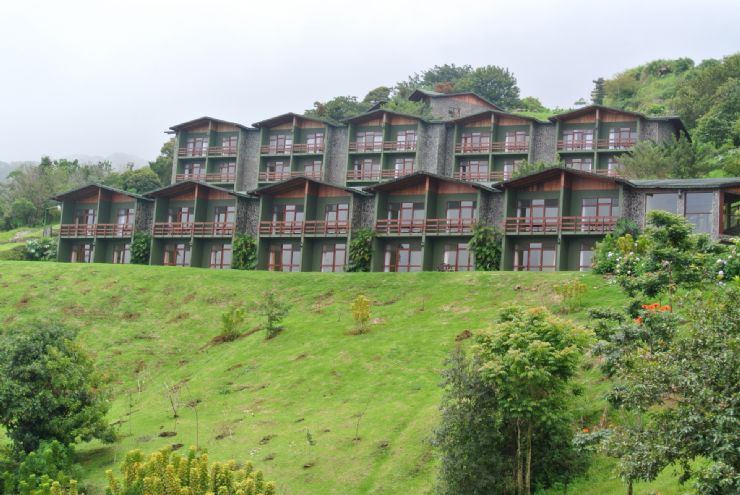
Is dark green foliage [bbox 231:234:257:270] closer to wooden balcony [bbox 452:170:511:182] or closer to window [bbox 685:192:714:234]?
wooden balcony [bbox 452:170:511:182]

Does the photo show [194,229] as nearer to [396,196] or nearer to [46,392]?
[396,196]

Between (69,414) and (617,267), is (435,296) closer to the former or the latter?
(617,267)

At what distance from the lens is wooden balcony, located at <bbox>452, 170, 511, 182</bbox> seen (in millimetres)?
80750

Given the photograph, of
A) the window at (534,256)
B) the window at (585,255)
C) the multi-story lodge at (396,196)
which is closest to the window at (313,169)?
the multi-story lodge at (396,196)

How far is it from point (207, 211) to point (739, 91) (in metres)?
58.3

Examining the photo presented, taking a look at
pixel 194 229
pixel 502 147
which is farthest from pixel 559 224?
pixel 194 229

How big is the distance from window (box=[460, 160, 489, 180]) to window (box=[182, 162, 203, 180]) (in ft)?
93.9

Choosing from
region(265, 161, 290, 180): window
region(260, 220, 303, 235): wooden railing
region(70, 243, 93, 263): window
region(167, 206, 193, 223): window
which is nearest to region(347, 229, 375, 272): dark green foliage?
region(260, 220, 303, 235): wooden railing

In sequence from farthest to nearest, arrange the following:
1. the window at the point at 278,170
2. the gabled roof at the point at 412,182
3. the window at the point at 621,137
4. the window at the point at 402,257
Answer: the window at the point at 278,170 < the window at the point at 621,137 < the window at the point at 402,257 < the gabled roof at the point at 412,182

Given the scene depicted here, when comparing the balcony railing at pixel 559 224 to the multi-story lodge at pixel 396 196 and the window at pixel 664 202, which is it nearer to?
the multi-story lodge at pixel 396 196

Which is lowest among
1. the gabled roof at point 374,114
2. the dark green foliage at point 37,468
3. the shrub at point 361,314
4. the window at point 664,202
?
the dark green foliage at point 37,468

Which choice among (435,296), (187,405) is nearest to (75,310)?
(187,405)

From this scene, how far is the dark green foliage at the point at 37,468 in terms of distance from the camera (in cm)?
3112

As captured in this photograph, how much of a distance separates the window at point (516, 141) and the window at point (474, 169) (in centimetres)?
276
